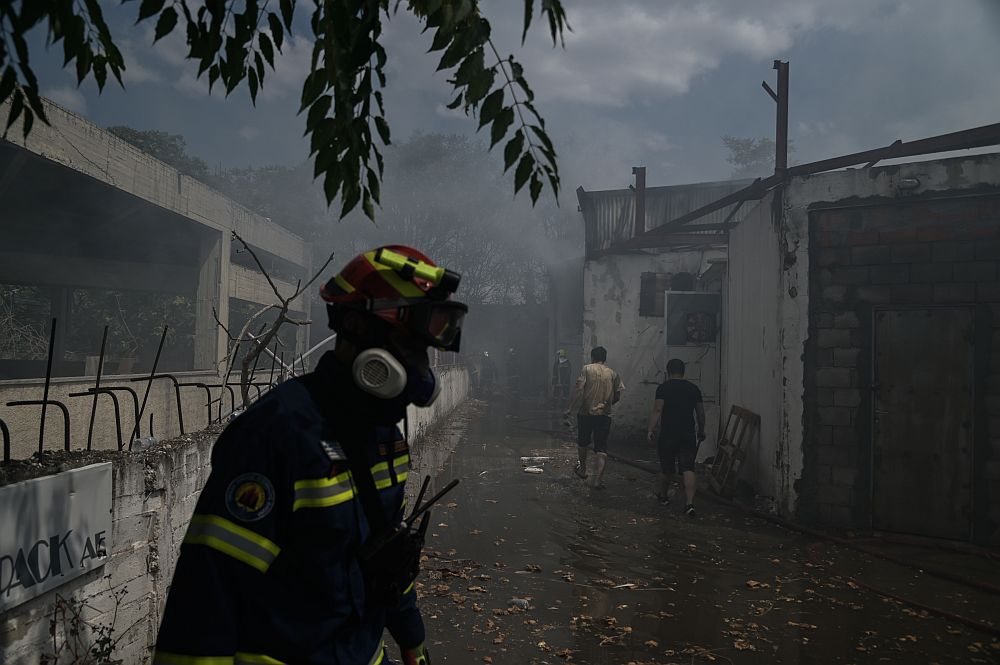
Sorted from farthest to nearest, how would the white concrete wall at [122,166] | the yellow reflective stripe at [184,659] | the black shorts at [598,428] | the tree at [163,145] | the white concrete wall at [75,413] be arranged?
1. the tree at [163,145]
2. the white concrete wall at [122,166]
3. the black shorts at [598,428]
4. the white concrete wall at [75,413]
5. the yellow reflective stripe at [184,659]

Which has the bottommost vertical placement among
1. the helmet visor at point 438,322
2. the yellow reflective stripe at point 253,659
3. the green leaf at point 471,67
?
the yellow reflective stripe at point 253,659

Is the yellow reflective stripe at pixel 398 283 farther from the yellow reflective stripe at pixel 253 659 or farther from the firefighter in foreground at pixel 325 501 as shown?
the yellow reflective stripe at pixel 253 659

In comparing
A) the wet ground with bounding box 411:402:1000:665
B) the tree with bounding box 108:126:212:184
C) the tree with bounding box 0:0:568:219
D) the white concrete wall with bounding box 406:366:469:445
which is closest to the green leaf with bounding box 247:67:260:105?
the tree with bounding box 0:0:568:219

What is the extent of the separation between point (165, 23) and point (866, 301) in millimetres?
7418

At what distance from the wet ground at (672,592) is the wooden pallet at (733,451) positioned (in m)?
0.56

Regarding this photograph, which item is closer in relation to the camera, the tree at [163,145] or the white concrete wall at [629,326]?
the white concrete wall at [629,326]

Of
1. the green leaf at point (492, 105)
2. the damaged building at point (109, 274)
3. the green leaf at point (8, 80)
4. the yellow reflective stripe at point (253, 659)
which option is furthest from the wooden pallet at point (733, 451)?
the green leaf at point (8, 80)

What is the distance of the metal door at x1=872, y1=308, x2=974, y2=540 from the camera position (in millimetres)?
7113

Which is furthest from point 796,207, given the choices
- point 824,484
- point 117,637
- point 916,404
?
point 117,637

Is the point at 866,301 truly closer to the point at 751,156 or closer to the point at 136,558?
the point at 136,558

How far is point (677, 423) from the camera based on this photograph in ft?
28.2

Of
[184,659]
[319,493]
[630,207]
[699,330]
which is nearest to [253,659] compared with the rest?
[184,659]

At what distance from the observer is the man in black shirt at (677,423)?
8.57 meters

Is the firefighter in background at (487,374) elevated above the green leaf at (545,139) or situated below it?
below
